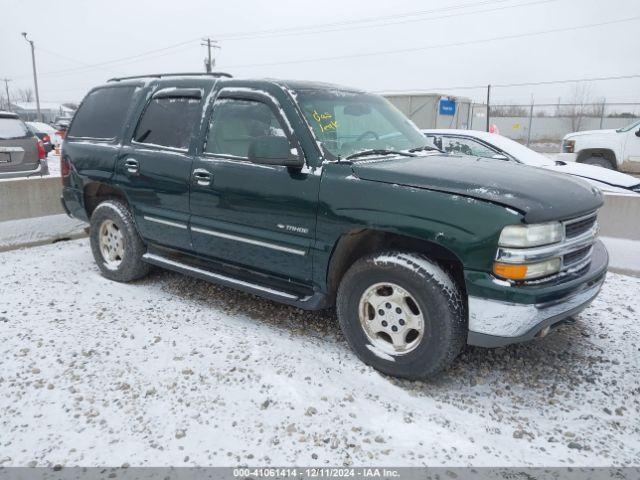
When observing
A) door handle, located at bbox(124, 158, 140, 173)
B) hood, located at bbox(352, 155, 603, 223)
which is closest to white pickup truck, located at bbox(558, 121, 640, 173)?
hood, located at bbox(352, 155, 603, 223)

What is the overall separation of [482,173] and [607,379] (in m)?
1.63

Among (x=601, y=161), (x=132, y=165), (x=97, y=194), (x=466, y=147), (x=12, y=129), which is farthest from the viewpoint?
(x=601, y=161)

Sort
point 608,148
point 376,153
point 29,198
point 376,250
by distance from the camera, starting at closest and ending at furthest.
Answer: point 376,250 < point 376,153 < point 29,198 < point 608,148

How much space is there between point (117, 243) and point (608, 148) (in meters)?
10.6

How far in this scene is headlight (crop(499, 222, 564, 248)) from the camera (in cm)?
259

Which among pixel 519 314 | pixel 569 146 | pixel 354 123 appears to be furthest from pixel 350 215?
pixel 569 146

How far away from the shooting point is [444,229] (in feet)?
8.94

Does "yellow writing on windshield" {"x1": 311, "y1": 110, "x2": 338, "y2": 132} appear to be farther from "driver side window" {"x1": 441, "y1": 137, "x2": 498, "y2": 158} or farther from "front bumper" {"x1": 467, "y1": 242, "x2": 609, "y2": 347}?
"driver side window" {"x1": 441, "y1": 137, "x2": 498, "y2": 158}

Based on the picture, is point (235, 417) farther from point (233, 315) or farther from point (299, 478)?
point (233, 315)

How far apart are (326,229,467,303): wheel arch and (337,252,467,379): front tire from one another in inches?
3.7

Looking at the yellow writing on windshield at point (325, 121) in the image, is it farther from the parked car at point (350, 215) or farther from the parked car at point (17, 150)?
the parked car at point (17, 150)

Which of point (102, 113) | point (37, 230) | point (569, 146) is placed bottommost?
point (37, 230)

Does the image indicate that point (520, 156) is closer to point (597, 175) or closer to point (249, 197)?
point (597, 175)

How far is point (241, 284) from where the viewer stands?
3.72m
